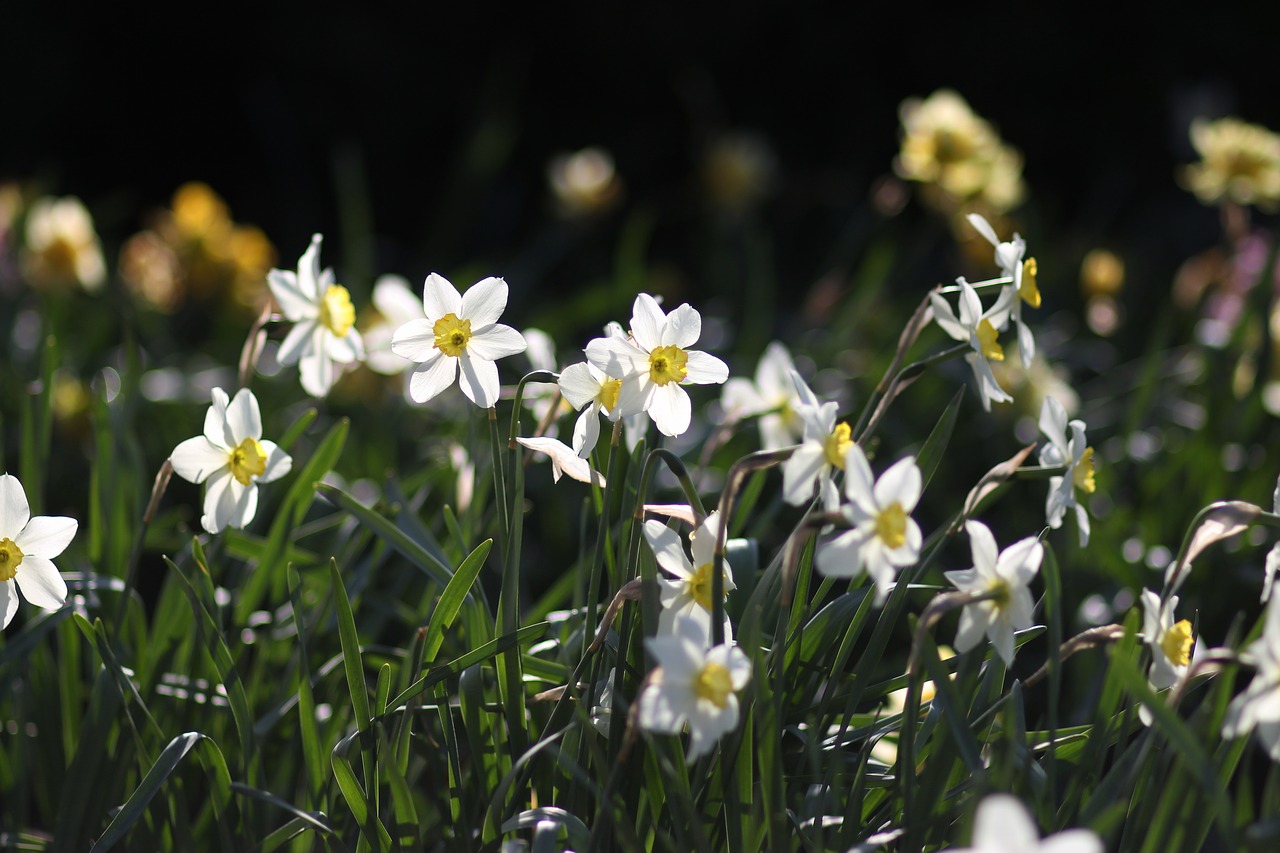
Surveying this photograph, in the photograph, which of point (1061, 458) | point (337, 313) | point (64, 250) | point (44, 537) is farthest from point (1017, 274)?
point (64, 250)

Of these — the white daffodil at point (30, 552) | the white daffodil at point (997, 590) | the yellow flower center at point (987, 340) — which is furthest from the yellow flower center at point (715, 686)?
the white daffodil at point (30, 552)

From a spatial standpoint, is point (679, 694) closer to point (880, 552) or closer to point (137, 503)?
point (880, 552)

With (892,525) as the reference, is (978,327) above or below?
above

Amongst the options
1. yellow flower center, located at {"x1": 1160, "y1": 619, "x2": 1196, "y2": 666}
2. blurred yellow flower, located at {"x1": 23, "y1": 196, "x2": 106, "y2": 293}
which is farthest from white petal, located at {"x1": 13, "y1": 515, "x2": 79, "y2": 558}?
blurred yellow flower, located at {"x1": 23, "y1": 196, "x2": 106, "y2": 293}

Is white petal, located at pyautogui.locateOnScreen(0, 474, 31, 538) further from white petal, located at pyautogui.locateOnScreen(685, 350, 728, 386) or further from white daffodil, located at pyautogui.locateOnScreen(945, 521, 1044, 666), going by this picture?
white daffodil, located at pyautogui.locateOnScreen(945, 521, 1044, 666)

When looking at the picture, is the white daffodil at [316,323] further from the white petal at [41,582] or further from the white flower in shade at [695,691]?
the white flower in shade at [695,691]

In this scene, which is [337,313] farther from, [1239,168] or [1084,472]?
[1239,168]
